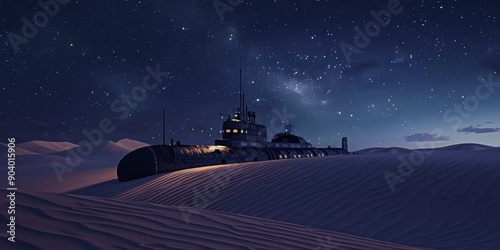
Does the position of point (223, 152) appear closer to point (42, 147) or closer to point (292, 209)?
point (292, 209)

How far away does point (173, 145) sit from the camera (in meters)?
17.2

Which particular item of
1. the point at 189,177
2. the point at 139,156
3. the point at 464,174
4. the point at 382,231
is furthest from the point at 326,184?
the point at 139,156

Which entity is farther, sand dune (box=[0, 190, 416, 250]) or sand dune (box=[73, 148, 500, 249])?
sand dune (box=[73, 148, 500, 249])

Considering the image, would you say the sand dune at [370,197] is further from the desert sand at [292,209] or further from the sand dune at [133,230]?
the sand dune at [133,230]

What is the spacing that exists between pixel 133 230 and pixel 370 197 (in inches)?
224

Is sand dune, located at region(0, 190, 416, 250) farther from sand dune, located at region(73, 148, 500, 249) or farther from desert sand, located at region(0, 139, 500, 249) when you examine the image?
sand dune, located at region(73, 148, 500, 249)

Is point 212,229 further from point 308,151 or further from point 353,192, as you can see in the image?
point 308,151

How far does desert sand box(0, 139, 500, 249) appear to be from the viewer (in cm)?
255

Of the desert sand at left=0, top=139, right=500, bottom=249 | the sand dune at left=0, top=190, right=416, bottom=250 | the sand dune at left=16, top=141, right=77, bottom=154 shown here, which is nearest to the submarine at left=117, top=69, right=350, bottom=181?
the desert sand at left=0, top=139, right=500, bottom=249

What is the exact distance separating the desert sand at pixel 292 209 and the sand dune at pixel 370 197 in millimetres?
22

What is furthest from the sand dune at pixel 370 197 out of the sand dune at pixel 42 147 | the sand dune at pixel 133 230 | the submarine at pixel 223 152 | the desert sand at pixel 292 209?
the sand dune at pixel 42 147

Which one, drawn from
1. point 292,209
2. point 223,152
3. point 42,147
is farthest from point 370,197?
point 42,147

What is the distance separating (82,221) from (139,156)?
1381 centimetres

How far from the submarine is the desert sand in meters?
3.24
